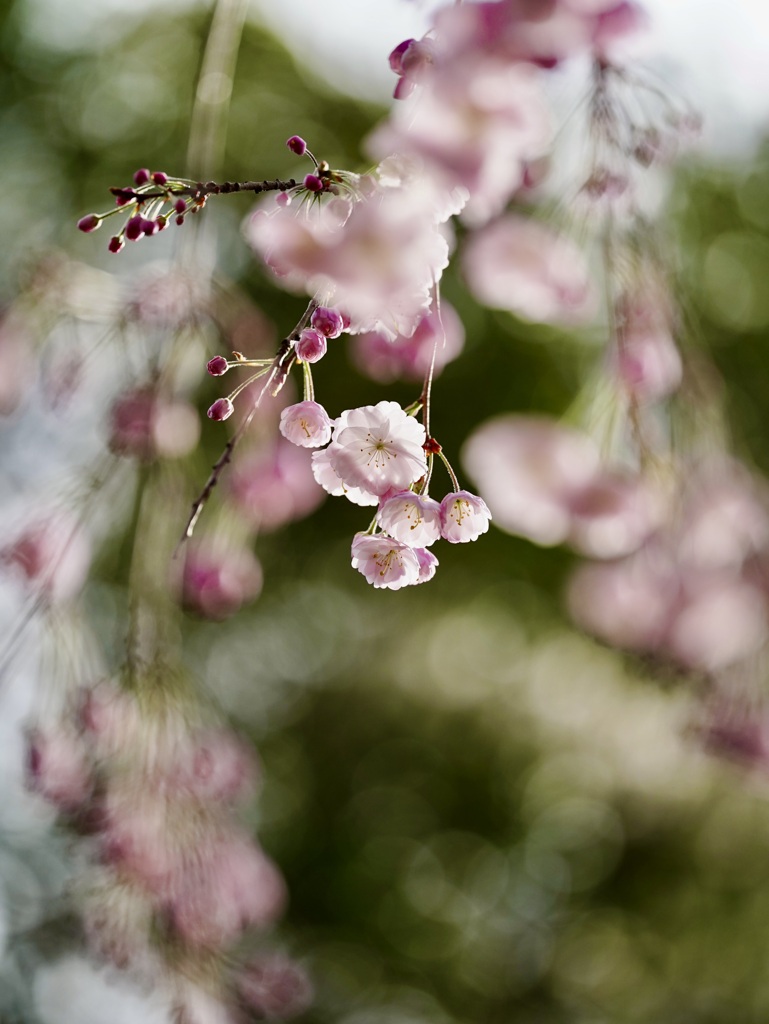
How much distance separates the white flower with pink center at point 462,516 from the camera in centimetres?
51

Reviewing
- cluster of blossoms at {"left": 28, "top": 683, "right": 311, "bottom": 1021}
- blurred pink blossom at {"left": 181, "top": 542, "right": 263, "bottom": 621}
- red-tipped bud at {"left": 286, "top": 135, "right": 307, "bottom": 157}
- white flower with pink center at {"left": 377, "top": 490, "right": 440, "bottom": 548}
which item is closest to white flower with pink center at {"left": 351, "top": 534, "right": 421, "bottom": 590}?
white flower with pink center at {"left": 377, "top": 490, "right": 440, "bottom": 548}

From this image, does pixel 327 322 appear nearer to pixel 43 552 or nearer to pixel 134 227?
pixel 134 227

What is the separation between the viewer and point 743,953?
12.6 feet

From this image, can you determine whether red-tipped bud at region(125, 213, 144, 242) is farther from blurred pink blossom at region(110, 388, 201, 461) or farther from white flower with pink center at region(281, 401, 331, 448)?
blurred pink blossom at region(110, 388, 201, 461)

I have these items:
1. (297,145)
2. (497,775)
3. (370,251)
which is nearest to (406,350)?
(297,145)

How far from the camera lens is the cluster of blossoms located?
3.60ft

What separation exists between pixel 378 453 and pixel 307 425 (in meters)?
0.05

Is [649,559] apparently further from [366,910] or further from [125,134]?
[366,910]

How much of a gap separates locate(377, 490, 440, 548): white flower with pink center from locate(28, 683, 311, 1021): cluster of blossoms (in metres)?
0.65

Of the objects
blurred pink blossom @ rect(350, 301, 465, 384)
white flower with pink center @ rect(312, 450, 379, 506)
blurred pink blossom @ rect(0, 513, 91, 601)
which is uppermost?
white flower with pink center @ rect(312, 450, 379, 506)

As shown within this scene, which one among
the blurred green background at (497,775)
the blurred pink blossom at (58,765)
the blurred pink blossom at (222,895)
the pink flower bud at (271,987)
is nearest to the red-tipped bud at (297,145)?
the blurred pink blossom at (58,765)

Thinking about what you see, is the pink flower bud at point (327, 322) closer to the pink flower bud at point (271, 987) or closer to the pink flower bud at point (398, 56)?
the pink flower bud at point (398, 56)

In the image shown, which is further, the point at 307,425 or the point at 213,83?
the point at 213,83

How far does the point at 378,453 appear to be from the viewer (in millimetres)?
513
